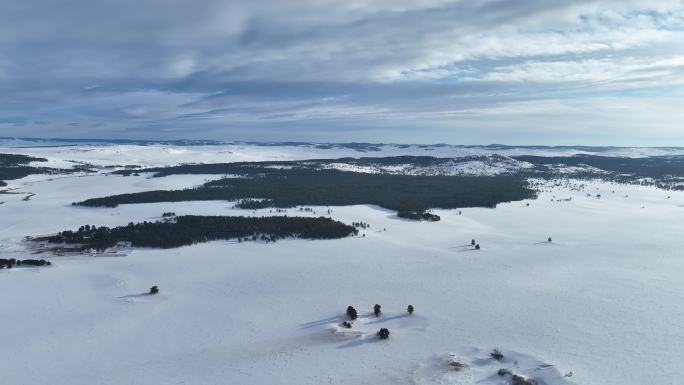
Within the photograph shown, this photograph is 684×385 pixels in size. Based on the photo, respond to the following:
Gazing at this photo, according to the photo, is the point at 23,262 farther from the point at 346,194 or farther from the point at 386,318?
the point at 346,194

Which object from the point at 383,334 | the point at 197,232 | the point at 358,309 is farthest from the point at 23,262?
the point at 383,334

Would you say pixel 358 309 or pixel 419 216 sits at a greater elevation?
pixel 419 216

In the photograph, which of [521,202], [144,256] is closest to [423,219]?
[521,202]

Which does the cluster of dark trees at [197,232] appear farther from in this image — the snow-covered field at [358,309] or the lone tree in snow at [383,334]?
the lone tree in snow at [383,334]

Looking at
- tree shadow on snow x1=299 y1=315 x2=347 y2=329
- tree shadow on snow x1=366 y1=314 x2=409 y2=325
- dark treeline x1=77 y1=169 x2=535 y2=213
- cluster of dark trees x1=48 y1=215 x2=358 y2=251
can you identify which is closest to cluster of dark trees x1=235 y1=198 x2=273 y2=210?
dark treeline x1=77 y1=169 x2=535 y2=213

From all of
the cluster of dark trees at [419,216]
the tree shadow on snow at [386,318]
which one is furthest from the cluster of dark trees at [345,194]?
the tree shadow on snow at [386,318]

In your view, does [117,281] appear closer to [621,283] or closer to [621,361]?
[621,361]

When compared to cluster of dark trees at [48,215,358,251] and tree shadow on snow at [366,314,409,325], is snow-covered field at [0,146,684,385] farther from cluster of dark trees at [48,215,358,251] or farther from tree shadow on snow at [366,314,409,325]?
cluster of dark trees at [48,215,358,251]
